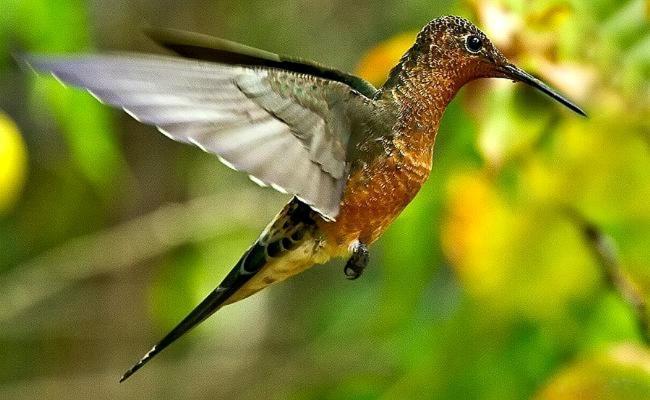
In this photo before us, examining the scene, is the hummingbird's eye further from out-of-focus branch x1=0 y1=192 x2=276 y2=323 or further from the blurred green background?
out-of-focus branch x1=0 y1=192 x2=276 y2=323

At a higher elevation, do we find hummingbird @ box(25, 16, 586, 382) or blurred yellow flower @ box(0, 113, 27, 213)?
hummingbird @ box(25, 16, 586, 382)

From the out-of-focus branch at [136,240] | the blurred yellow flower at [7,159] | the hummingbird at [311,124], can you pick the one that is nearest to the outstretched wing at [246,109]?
the hummingbird at [311,124]

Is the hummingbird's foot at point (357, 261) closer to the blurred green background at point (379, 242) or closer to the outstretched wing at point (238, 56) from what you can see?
the outstretched wing at point (238, 56)

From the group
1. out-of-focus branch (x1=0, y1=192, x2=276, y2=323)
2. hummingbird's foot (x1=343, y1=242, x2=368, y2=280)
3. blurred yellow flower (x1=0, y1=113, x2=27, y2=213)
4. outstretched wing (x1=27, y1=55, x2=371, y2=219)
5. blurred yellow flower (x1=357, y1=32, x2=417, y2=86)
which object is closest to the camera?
outstretched wing (x1=27, y1=55, x2=371, y2=219)

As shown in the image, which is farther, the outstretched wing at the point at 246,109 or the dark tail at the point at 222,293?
the dark tail at the point at 222,293

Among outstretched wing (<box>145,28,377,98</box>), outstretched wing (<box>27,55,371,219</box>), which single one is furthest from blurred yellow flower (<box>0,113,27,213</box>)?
outstretched wing (<box>27,55,371,219</box>)

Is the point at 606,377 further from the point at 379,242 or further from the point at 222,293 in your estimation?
the point at 379,242

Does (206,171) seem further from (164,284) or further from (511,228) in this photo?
(511,228)

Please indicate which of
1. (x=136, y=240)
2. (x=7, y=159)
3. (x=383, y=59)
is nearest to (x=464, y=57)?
(x=383, y=59)

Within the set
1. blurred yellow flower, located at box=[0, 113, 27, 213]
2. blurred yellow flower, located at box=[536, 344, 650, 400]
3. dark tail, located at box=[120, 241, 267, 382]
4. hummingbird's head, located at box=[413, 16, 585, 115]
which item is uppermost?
hummingbird's head, located at box=[413, 16, 585, 115]
